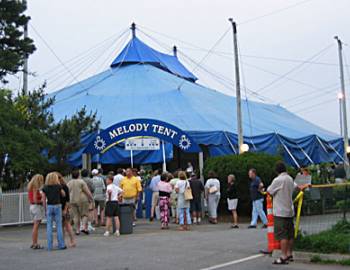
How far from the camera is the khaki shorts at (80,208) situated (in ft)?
46.0

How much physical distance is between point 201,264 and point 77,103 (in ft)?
58.8

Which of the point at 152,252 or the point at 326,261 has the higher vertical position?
the point at 152,252

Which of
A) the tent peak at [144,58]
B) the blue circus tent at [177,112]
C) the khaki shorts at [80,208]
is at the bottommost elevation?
the khaki shorts at [80,208]

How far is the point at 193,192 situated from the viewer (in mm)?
16453

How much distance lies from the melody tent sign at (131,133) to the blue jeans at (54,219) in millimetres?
8122

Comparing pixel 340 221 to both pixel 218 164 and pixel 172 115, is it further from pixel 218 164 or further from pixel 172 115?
pixel 172 115

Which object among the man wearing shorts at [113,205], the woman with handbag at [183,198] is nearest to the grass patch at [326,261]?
the man wearing shorts at [113,205]

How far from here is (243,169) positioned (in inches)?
699

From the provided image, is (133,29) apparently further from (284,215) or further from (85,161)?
(284,215)

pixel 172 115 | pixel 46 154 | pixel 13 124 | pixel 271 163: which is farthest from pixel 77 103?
pixel 271 163

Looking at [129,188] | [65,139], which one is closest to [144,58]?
[65,139]

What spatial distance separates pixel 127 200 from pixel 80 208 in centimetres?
156

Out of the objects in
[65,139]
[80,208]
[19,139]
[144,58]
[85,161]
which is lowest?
[80,208]

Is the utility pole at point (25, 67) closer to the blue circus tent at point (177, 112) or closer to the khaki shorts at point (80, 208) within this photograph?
the blue circus tent at point (177, 112)
